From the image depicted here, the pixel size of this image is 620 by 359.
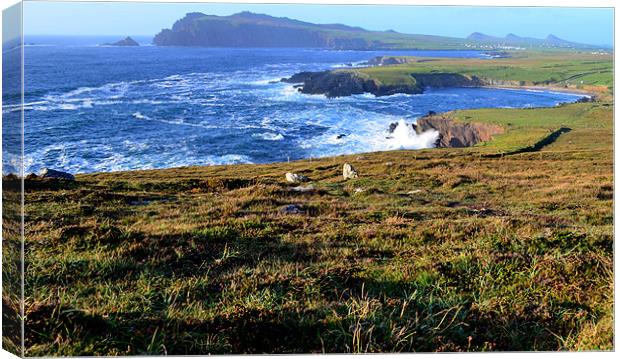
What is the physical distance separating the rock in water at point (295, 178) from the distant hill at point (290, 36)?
2.04 meters

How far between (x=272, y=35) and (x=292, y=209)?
2.66 meters

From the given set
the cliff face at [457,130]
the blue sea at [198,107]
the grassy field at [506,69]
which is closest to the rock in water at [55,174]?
the blue sea at [198,107]

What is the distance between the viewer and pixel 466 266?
709cm

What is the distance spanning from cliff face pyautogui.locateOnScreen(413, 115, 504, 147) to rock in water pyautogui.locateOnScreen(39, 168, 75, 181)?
5121 millimetres

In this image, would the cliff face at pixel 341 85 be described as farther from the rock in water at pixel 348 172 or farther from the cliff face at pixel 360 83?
the rock in water at pixel 348 172

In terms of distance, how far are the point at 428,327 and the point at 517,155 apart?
142 inches

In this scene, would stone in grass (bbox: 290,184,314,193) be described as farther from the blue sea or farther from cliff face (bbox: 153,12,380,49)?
cliff face (bbox: 153,12,380,49)

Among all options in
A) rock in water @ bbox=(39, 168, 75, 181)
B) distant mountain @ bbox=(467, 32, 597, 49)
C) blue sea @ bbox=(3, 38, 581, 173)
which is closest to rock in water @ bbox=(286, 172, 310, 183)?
blue sea @ bbox=(3, 38, 581, 173)

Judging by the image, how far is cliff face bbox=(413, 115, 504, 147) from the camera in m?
8.70

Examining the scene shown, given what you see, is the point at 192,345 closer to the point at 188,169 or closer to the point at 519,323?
the point at 188,169

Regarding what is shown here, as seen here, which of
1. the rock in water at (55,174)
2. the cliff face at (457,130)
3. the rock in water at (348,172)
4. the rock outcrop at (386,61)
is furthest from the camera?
the rock outcrop at (386,61)

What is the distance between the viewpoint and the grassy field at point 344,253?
643 centimetres

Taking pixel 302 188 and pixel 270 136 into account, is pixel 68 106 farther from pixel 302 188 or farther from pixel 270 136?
pixel 302 188

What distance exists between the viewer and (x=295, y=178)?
28.1ft
